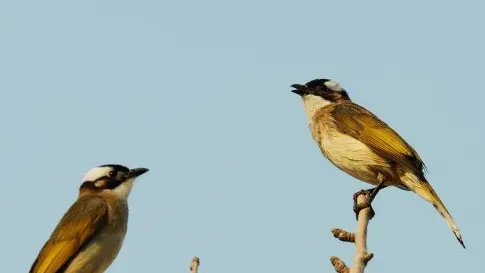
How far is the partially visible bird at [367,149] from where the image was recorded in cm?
1066

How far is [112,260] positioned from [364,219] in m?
3.69

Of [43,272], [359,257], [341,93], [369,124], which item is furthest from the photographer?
[341,93]

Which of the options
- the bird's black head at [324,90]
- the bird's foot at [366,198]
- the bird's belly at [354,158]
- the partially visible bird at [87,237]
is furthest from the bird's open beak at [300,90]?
the partially visible bird at [87,237]

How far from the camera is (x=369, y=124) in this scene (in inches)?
468

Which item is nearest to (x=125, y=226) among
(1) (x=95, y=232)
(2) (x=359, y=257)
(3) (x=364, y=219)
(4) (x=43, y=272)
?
(1) (x=95, y=232)

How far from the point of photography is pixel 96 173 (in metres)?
10.6

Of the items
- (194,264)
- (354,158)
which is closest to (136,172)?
(354,158)

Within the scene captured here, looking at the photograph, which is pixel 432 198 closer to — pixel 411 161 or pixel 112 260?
pixel 411 161

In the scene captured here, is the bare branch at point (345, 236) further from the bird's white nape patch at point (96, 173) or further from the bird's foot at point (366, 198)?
the bird's white nape patch at point (96, 173)

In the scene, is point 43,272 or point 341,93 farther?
point 341,93

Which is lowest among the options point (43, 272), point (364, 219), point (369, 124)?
point (43, 272)

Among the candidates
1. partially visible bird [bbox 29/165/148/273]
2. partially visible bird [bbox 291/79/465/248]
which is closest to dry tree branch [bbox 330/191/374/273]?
partially visible bird [bbox 291/79/465/248]

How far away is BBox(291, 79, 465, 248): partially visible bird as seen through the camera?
10664mm

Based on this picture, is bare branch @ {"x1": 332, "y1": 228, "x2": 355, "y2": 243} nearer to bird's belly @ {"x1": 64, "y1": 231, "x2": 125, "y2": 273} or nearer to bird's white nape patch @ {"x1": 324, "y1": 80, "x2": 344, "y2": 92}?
bird's belly @ {"x1": 64, "y1": 231, "x2": 125, "y2": 273}
